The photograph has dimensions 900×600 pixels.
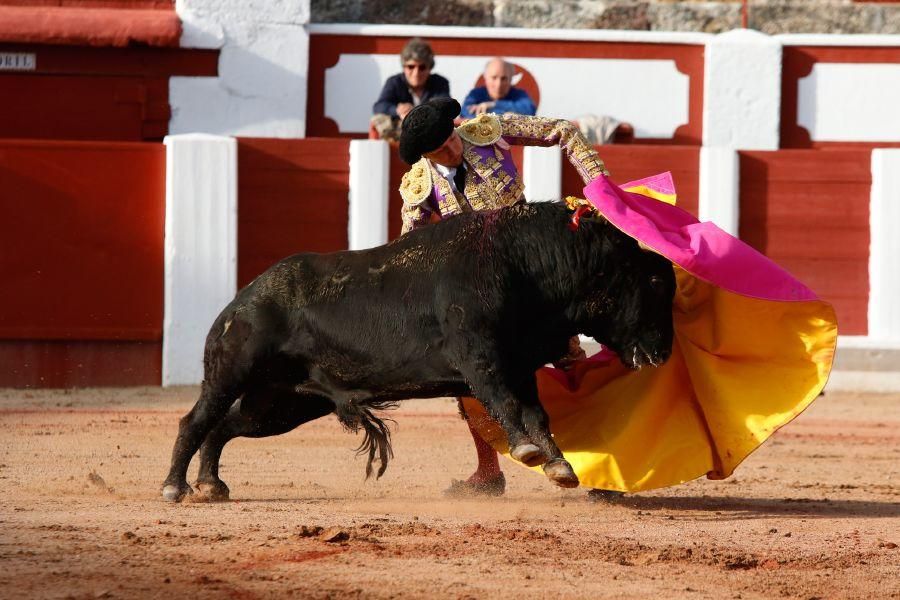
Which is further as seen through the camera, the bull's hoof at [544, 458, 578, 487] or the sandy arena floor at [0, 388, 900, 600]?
the bull's hoof at [544, 458, 578, 487]

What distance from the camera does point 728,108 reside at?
9039 mm

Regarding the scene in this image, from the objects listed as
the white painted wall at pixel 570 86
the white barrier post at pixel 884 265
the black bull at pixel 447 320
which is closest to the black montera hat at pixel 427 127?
the black bull at pixel 447 320

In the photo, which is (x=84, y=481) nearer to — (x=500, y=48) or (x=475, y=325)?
(x=475, y=325)

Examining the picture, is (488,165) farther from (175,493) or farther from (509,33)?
(509,33)

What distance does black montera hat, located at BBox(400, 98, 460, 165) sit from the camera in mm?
4035

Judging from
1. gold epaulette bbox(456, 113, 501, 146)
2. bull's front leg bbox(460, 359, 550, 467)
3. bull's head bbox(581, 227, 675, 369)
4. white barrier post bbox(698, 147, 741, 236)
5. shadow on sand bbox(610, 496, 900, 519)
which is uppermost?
gold epaulette bbox(456, 113, 501, 146)

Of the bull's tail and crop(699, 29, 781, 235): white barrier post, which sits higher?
→ crop(699, 29, 781, 235): white barrier post

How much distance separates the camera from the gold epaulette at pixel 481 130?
418 centimetres

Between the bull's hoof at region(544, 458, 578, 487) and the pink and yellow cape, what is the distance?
44 cm

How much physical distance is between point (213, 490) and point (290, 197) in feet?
11.5

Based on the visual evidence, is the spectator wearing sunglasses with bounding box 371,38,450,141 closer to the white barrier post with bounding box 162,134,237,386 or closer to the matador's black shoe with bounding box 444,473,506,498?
the white barrier post with bounding box 162,134,237,386

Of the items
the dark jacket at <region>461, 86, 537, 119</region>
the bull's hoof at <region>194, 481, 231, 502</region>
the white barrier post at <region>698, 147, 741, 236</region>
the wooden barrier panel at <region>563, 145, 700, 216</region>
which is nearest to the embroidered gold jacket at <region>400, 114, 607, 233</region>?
the bull's hoof at <region>194, 481, 231, 502</region>

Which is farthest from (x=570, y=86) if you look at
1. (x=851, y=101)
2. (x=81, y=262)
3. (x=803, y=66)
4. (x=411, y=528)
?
(x=411, y=528)

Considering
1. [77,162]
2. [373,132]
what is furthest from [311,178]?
[77,162]
